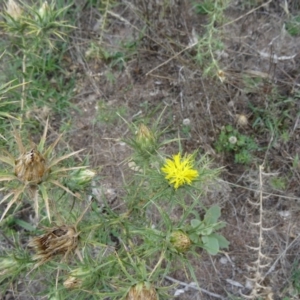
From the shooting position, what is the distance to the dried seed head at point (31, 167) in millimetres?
1808

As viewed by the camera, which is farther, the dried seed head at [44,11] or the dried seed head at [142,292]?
the dried seed head at [44,11]

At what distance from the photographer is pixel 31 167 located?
1.82 metres

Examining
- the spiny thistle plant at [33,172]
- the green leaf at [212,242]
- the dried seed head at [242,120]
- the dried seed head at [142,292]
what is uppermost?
the spiny thistle plant at [33,172]

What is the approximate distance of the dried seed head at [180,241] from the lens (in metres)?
1.93

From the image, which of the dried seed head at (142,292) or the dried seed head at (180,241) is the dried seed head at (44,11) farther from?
the dried seed head at (142,292)

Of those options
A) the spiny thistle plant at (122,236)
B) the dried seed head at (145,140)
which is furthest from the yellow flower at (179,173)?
the dried seed head at (145,140)

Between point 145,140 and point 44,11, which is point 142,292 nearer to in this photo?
point 145,140

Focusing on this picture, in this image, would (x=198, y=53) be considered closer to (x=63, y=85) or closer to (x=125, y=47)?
(x=125, y=47)

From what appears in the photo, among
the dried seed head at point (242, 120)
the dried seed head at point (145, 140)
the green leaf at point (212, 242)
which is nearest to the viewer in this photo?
the dried seed head at point (145, 140)

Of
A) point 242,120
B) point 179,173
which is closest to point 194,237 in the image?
point 179,173

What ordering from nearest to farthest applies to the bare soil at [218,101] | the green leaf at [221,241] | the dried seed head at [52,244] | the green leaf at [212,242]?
the dried seed head at [52,244]
the green leaf at [212,242]
the green leaf at [221,241]
the bare soil at [218,101]

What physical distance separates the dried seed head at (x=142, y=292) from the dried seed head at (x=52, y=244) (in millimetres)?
→ 309

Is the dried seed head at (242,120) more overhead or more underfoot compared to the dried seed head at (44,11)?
more underfoot

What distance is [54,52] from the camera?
354 cm
